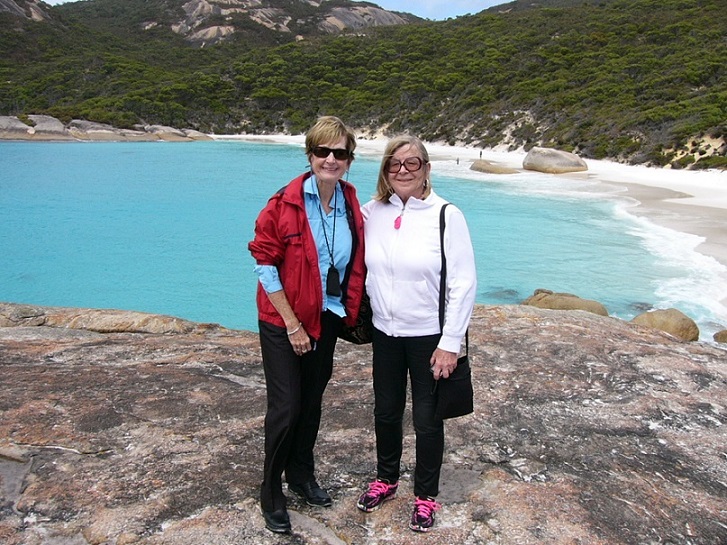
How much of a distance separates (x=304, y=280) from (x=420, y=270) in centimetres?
42

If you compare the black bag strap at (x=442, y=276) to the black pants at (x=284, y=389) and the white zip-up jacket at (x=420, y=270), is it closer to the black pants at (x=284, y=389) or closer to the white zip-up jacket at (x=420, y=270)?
the white zip-up jacket at (x=420, y=270)

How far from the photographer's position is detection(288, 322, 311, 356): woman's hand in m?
2.03

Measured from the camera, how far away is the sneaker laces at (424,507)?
2.17 m

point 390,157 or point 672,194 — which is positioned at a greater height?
point 390,157

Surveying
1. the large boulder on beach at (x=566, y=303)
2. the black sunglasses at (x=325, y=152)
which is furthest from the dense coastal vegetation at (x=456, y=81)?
the black sunglasses at (x=325, y=152)

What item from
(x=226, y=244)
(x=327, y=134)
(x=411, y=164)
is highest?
(x=327, y=134)

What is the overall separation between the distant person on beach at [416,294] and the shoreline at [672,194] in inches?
251

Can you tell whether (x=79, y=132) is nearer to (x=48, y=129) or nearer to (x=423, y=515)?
(x=48, y=129)

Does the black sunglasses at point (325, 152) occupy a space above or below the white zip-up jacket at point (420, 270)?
above

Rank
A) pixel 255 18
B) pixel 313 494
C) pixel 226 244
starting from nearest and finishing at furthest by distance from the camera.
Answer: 1. pixel 313 494
2. pixel 226 244
3. pixel 255 18

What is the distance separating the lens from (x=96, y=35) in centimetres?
7388

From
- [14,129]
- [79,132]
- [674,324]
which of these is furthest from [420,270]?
[79,132]

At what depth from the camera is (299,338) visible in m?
2.03

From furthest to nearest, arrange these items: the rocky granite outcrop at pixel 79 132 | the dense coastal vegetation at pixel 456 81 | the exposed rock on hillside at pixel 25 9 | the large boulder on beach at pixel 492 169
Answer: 1. the exposed rock on hillside at pixel 25 9
2. the rocky granite outcrop at pixel 79 132
3. the dense coastal vegetation at pixel 456 81
4. the large boulder on beach at pixel 492 169
